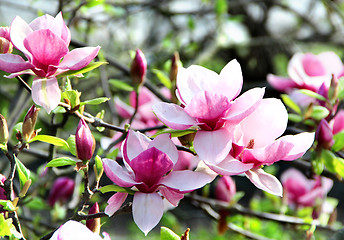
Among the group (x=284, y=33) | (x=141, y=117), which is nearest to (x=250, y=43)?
(x=284, y=33)

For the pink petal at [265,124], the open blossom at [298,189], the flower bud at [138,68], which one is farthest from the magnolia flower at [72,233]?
the open blossom at [298,189]

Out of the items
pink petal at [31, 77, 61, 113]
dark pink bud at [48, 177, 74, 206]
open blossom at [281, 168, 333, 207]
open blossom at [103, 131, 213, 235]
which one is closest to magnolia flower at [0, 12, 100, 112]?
pink petal at [31, 77, 61, 113]

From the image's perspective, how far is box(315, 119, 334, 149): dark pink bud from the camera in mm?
680

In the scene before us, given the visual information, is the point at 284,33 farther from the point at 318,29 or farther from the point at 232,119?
the point at 232,119

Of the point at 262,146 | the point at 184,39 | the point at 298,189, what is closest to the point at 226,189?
the point at 298,189

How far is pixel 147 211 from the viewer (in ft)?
1.56

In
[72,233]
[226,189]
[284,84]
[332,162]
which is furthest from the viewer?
[226,189]

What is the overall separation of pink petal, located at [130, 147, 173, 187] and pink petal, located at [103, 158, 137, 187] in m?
0.01

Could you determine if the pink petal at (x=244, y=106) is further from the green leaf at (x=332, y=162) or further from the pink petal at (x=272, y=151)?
the green leaf at (x=332, y=162)

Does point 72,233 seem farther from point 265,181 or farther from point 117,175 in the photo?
point 265,181

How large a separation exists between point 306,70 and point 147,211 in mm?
635

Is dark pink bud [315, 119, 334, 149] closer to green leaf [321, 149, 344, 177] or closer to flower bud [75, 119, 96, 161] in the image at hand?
green leaf [321, 149, 344, 177]

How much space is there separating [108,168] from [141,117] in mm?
477

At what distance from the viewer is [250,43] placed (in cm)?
218
